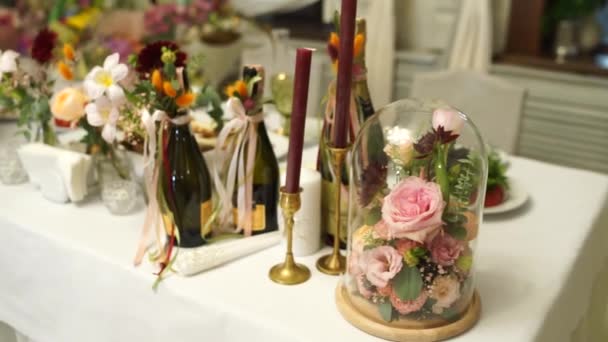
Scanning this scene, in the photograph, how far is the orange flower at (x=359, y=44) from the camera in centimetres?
89

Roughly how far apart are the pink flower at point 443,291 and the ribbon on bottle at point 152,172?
42cm

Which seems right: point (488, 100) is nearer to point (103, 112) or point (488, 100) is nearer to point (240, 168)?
point (240, 168)

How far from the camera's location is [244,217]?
964mm

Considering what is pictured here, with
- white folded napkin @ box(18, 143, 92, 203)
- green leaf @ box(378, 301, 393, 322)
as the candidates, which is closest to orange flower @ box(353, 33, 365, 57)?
green leaf @ box(378, 301, 393, 322)

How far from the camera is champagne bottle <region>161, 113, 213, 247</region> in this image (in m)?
0.91

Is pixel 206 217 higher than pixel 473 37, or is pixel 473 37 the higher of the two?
pixel 473 37

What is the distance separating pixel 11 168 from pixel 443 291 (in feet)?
2.82

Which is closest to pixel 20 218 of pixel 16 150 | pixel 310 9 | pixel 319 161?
pixel 16 150

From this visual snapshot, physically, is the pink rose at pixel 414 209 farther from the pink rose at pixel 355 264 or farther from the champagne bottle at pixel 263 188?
the champagne bottle at pixel 263 188

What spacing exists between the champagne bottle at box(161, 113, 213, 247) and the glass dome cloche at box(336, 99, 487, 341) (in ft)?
0.83

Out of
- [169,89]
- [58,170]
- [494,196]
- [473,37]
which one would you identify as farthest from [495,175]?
[473,37]

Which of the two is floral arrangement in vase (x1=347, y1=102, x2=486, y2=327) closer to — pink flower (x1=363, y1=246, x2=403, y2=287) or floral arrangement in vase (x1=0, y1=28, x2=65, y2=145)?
pink flower (x1=363, y1=246, x2=403, y2=287)

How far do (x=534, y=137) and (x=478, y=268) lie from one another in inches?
65.4

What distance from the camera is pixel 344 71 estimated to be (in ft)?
2.68
